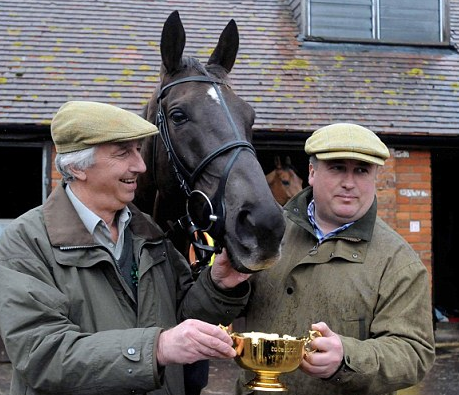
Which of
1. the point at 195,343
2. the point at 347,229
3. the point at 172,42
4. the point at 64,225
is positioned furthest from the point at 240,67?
the point at 195,343

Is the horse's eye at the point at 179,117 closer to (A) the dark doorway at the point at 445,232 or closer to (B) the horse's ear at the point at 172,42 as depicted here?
(B) the horse's ear at the point at 172,42

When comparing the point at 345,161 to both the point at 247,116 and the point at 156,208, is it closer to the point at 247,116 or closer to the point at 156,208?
the point at 247,116

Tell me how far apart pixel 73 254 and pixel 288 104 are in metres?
6.79

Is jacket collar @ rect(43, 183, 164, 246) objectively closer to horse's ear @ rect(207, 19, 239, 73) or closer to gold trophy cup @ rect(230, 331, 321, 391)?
gold trophy cup @ rect(230, 331, 321, 391)

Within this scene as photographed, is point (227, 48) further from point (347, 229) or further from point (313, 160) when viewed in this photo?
point (347, 229)

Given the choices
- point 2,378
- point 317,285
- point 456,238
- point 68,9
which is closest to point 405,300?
point 317,285

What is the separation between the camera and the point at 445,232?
12.0 m

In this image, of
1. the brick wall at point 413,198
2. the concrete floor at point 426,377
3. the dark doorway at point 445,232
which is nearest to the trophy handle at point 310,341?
the concrete floor at point 426,377

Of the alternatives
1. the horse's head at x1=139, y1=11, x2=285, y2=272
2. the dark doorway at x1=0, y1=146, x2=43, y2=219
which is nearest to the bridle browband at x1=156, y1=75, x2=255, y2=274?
the horse's head at x1=139, y1=11, x2=285, y2=272

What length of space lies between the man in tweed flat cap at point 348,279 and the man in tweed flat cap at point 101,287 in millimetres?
251

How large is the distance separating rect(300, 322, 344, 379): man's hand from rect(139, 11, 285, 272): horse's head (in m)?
0.30

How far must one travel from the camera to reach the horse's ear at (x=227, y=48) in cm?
306

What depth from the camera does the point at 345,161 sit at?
2.57 metres

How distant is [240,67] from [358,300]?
6.94m
